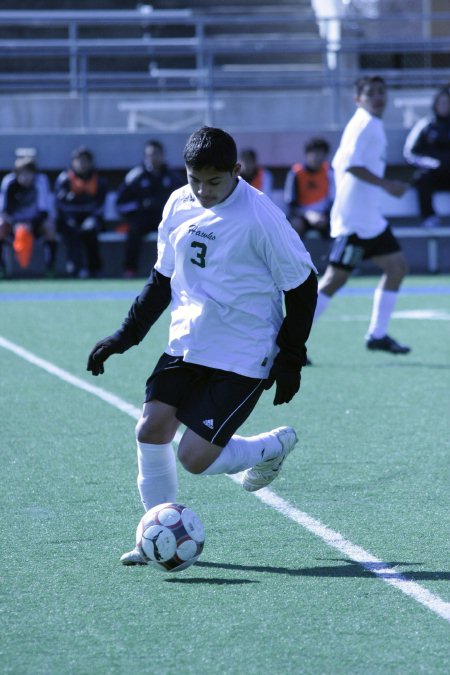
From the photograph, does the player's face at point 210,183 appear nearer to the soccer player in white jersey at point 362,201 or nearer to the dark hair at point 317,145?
the soccer player in white jersey at point 362,201

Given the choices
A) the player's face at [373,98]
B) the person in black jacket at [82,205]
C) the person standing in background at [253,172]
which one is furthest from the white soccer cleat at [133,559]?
the person in black jacket at [82,205]

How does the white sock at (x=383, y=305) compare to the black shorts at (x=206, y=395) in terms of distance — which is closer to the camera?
the black shorts at (x=206, y=395)

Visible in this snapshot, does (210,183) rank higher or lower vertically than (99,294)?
higher

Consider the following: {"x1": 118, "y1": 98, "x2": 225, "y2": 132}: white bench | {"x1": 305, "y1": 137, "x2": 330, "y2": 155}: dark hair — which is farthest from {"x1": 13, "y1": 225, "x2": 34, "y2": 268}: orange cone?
{"x1": 305, "y1": 137, "x2": 330, "y2": 155}: dark hair

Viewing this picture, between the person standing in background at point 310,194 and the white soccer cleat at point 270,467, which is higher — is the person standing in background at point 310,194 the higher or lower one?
the higher one

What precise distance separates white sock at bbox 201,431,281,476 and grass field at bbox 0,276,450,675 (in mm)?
280

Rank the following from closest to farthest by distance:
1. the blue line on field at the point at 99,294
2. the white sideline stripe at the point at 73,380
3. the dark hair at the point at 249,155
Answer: the white sideline stripe at the point at 73,380, the blue line on field at the point at 99,294, the dark hair at the point at 249,155

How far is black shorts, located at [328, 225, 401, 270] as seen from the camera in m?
9.85

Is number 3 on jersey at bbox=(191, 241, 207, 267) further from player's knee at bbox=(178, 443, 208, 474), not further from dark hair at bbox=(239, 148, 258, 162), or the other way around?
dark hair at bbox=(239, 148, 258, 162)

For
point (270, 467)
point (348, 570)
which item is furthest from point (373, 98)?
point (348, 570)

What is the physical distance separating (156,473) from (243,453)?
1.25 ft

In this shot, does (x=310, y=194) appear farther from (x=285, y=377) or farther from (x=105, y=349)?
(x=285, y=377)

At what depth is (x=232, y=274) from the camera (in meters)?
4.68

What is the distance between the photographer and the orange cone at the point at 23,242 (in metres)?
16.8
